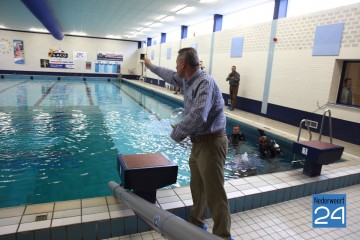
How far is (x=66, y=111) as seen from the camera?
7984 millimetres

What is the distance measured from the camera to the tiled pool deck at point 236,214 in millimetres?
1980

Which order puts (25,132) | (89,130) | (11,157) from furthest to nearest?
A: (89,130) → (25,132) → (11,157)

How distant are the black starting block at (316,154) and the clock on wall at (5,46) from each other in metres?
23.6

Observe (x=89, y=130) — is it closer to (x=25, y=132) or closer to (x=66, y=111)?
(x=25, y=132)

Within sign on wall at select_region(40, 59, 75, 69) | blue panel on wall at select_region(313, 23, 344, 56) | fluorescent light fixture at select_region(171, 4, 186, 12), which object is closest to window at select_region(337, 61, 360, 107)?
blue panel on wall at select_region(313, 23, 344, 56)

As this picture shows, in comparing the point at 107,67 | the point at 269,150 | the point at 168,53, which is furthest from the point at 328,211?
the point at 107,67

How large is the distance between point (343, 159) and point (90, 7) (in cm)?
1096

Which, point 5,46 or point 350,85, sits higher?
point 5,46

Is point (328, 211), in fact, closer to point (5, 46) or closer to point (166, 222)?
point (166, 222)

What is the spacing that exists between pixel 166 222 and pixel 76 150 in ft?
11.4

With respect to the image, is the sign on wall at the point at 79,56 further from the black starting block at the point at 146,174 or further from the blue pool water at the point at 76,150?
the black starting block at the point at 146,174

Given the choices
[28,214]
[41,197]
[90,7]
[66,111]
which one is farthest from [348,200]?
[90,7]

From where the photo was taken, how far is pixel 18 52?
20.6m

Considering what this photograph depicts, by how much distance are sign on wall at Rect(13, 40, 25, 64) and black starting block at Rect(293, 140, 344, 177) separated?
23.3 metres
